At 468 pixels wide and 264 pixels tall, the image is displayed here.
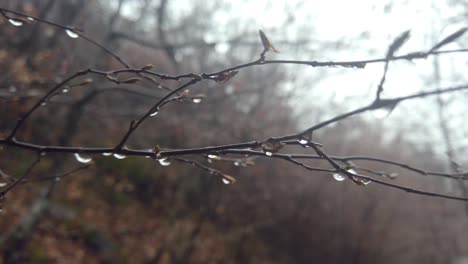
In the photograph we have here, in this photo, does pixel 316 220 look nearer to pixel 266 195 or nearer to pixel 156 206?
pixel 266 195

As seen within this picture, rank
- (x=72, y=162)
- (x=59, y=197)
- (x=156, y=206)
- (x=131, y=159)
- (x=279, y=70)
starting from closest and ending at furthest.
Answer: (x=72, y=162) → (x=279, y=70) → (x=59, y=197) → (x=156, y=206) → (x=131, y=159)

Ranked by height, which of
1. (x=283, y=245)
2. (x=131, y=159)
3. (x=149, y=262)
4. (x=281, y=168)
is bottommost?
(x=149, y=262)

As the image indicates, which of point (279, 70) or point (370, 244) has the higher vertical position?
point (279, 70)

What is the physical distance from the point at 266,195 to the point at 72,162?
132 inches

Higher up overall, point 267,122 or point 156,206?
point 267,122

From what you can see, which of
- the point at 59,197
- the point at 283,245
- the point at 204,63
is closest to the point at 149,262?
the point at 59,197

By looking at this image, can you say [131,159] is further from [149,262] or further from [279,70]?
[279,70]

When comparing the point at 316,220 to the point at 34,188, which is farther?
the point at 316,220

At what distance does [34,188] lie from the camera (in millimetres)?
7207

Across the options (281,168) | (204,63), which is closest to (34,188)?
(204,63)

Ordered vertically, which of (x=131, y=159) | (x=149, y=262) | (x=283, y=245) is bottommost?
(x=149, y=262)

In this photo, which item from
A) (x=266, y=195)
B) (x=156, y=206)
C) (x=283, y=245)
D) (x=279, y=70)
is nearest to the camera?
(x=279, y=70)

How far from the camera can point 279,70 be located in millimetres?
6793

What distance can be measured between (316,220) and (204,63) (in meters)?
4.92
